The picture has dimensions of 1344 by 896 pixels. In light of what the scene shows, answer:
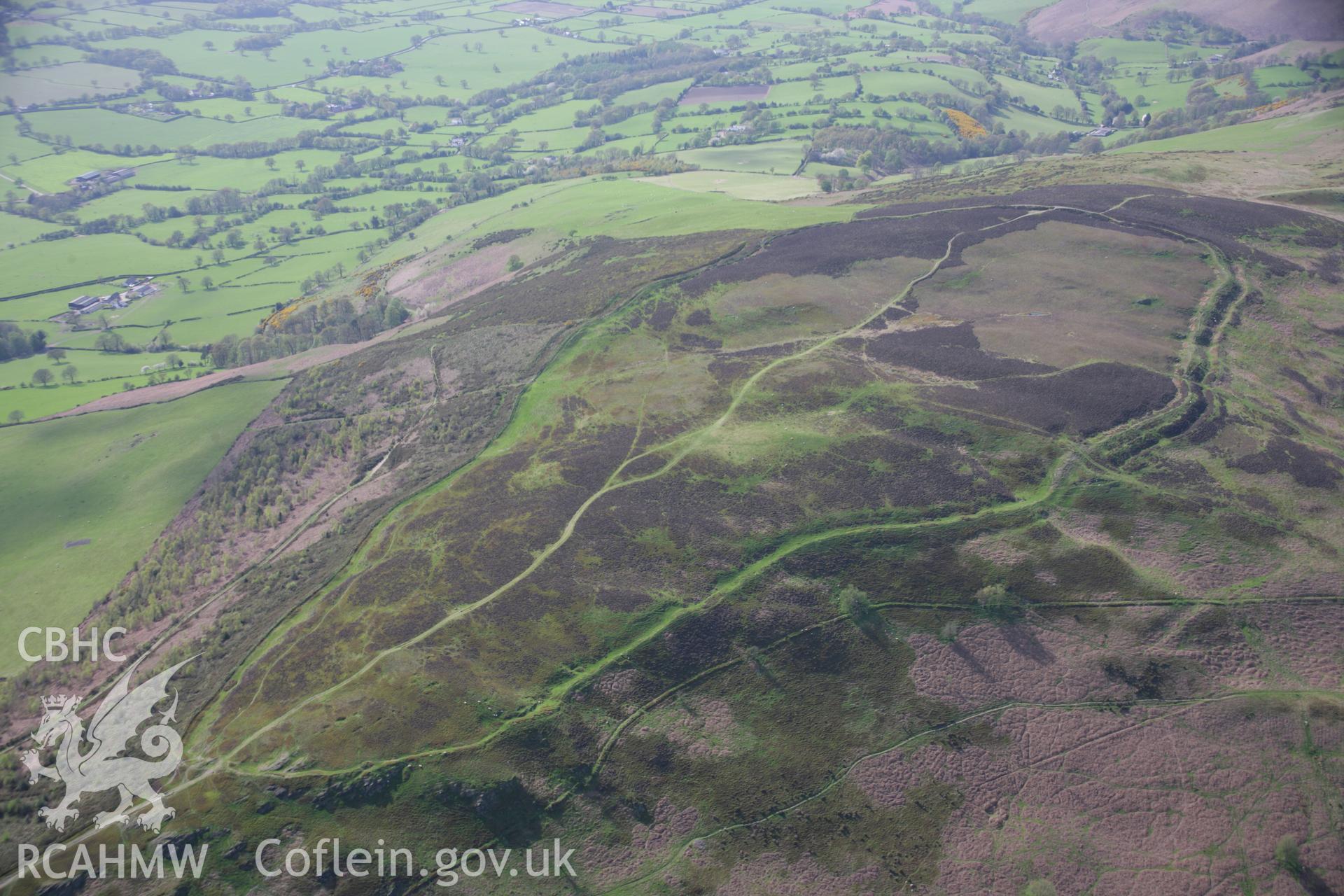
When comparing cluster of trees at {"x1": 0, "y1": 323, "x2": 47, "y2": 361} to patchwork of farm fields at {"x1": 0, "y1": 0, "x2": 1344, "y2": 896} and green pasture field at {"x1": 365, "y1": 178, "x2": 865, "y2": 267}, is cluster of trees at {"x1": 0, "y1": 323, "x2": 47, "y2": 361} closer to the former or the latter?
patchwork of farm fields at {"x1": 0, "y1": 0, "x2": 1344, "y2": 896}

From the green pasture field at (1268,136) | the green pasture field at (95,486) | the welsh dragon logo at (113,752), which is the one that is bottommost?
the welsh dragon logo at (113,752)

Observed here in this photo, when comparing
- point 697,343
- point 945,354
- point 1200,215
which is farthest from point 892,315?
point 1200,215

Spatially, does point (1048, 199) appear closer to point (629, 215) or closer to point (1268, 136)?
point (1268, 136)

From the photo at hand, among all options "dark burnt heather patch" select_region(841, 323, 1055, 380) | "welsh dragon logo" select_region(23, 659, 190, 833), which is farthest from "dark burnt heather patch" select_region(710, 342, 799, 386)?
"welsh dragon logo" select_region(23, 659, 190, 833)

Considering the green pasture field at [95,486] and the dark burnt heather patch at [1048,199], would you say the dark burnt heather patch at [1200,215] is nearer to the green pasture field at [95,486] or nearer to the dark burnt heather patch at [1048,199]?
the dark burnt heather patch at [1048,199]

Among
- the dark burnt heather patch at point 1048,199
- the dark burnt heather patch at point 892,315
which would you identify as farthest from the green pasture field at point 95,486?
the dark burnt heather patch at point 1048,199

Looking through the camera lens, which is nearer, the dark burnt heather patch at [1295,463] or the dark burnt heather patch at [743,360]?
the dark burnt heather patch at [1295,463]
